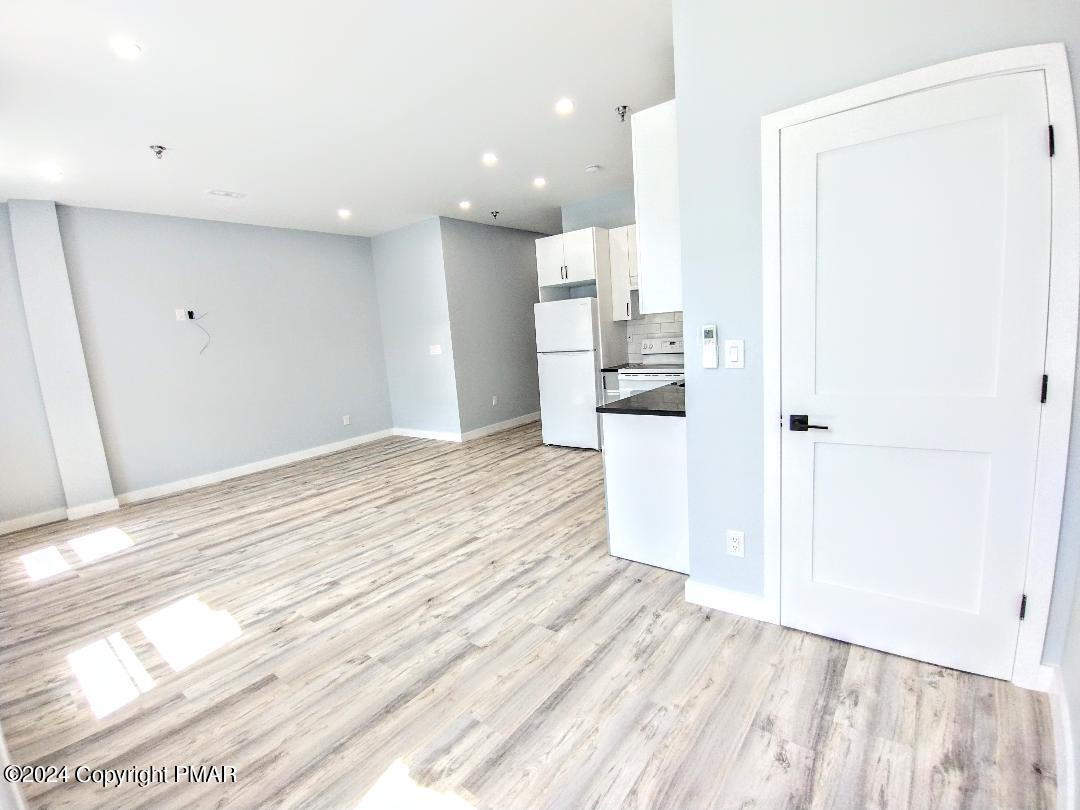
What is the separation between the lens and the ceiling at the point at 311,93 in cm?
218

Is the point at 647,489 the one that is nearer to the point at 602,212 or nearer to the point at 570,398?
the point at 570,398

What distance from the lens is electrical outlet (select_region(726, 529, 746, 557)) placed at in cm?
213

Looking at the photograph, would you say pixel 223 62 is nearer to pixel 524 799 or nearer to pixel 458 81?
pixel 458 81

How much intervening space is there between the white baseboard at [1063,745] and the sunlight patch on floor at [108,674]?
3.15 metres

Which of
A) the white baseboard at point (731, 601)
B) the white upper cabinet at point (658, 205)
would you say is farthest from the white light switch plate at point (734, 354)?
the white baseboard at point (731, 601)

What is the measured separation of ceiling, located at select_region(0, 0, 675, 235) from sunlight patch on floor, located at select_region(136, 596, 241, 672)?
2.87 m

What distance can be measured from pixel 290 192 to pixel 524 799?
16.6 ft

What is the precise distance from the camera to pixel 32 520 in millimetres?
4262

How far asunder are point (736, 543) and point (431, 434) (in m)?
5.15

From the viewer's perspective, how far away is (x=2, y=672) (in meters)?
2.21

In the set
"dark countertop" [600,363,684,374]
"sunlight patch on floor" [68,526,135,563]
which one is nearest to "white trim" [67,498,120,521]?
"sunlight patch on floor" [68,526,135,563]

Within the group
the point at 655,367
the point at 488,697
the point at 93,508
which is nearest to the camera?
the point at 488,697

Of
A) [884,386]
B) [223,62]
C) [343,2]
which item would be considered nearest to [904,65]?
[884,386]

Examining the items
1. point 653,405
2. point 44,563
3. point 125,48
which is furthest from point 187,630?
point 125,48
